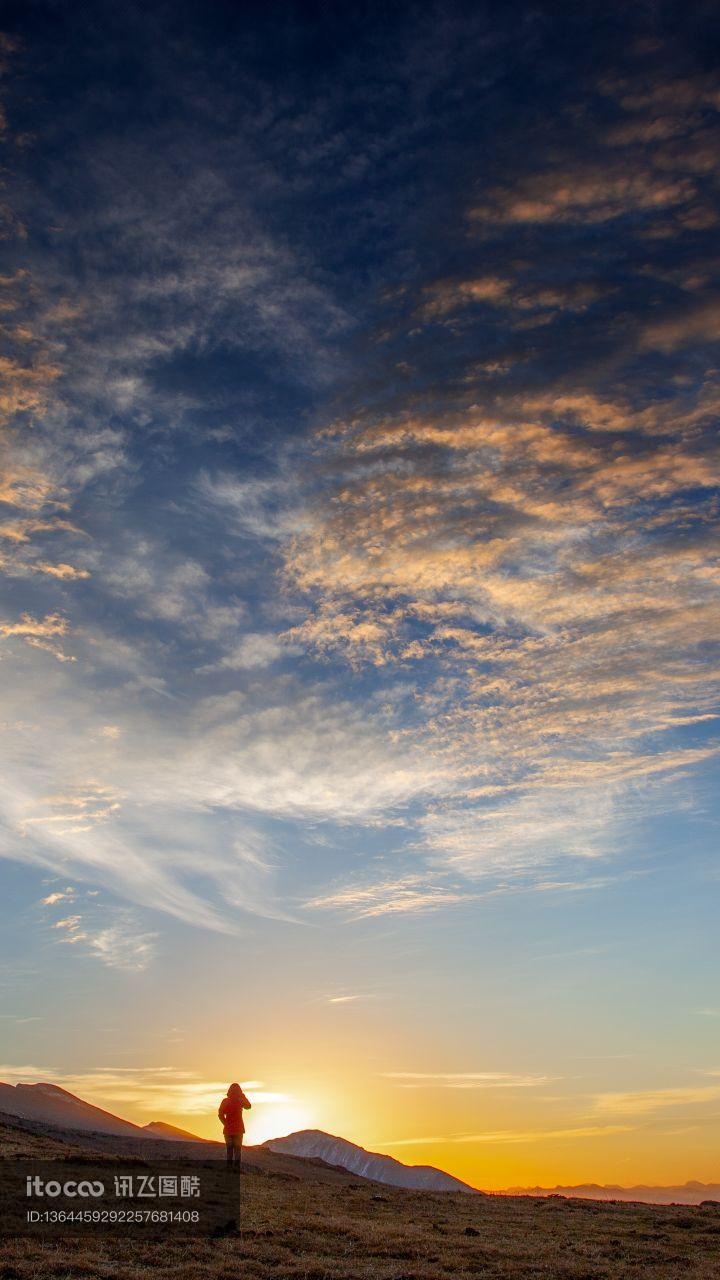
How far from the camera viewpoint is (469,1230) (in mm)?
28797

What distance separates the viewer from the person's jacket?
32656 millimetres

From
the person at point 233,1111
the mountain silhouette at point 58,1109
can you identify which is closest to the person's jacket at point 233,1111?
the person at point 233,1111

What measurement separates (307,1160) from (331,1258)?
43.8m

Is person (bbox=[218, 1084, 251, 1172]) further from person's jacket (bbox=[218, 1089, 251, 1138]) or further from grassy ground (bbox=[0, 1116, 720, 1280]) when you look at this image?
grassy ground (bbox=[0, 1116, 720, 1280])

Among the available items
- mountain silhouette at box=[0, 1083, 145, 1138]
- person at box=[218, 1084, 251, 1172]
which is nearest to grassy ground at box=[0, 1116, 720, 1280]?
person at box=[218, 1084, 251, 1172]

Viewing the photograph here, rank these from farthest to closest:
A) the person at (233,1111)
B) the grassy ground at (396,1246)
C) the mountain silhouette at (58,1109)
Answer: the mountain silhouette at (58,1109), the person at (233,1111), the grassy ground at (396,1246)

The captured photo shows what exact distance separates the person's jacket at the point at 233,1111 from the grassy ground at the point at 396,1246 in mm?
2403

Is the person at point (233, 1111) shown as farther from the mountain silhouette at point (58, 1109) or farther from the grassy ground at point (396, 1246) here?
the mountain silhouette at point (58, 1109)

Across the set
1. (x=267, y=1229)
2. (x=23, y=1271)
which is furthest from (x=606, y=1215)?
(x=23, y=1271)

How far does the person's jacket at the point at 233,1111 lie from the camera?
3266cm

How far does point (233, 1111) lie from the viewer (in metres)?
32.7

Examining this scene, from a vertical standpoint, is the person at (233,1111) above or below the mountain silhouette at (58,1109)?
above

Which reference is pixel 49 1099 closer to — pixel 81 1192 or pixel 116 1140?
pixel 116 1140

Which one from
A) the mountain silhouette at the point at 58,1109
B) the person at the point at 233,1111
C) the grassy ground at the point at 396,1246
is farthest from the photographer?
the mountain silhouette at the point at 58,1109
